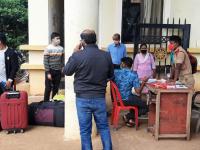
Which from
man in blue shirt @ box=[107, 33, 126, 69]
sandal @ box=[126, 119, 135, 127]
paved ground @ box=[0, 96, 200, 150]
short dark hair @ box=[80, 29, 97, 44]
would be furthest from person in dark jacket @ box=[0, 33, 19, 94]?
man in blue shirt @ box=[107, 33, 126, 69]

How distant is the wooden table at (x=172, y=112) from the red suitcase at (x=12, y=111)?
211 cm

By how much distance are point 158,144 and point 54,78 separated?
288cm

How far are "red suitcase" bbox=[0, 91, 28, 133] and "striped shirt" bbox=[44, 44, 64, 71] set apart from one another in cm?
144

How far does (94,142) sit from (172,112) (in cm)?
127

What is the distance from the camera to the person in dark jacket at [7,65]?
684cm

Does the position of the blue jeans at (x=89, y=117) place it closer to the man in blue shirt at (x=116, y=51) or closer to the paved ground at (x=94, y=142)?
the paved ground at (x=94, y=142)

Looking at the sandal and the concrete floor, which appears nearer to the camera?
the concrete floor

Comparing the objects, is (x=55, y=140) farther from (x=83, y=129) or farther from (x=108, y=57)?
(x=108, y=57)

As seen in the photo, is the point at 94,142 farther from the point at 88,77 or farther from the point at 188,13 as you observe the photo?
the point at 188,13

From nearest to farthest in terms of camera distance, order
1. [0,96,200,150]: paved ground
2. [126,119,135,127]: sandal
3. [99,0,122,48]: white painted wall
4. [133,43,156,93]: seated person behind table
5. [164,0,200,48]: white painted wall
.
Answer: [0,96,200,150]: paved ground, [126,119,135,127]: sandal, [133,43,156,93]: seated person behind table, [99,0,122,48]: white painted wall, [164,0,200,48]: white painted wall

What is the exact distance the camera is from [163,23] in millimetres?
9859

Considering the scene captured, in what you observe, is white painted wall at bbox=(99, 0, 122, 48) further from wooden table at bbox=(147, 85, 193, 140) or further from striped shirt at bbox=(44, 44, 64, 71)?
wooden table at bbox=(147, 85, 193, 140)

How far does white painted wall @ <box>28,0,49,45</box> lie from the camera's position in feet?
31.1

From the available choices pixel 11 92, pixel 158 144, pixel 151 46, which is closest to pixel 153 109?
pixel 158 144
